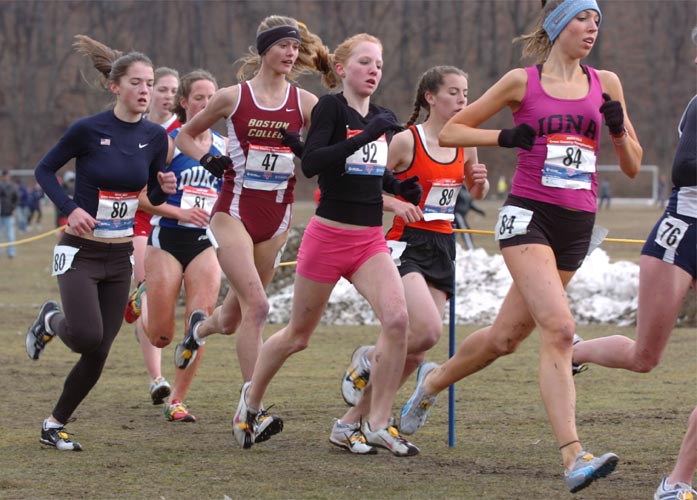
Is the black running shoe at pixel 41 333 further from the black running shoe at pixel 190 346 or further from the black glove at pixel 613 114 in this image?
the black glove at pixel 613 114

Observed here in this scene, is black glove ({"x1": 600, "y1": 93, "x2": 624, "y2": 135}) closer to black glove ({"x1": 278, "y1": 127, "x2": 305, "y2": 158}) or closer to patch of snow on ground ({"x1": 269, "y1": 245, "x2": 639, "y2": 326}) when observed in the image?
black glove ({"x1": 278, "y1": 127, "x2": 305, "y2": 158})

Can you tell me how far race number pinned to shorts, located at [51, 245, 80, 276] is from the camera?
695 centimetres

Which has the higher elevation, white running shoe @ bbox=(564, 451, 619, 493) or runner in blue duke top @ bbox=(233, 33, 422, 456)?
runner in blue duke top @ bbox=(233, 33, 422, 456)

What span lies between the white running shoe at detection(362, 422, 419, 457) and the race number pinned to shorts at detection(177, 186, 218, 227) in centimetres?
262

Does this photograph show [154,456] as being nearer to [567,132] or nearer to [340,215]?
[340,215]

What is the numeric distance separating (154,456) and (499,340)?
211cm

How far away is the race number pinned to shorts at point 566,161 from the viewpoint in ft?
18.5

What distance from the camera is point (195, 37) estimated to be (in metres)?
73.8

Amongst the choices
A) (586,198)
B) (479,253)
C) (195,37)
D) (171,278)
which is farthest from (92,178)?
(195,37)

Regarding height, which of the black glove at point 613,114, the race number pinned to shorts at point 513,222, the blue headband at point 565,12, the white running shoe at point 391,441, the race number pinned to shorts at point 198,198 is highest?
the blue headband at point 565,12

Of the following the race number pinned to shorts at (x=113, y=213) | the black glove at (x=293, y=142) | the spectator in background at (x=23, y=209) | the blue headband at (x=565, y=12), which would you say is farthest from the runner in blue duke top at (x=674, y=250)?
the spectator in background at (x=23, y=209)

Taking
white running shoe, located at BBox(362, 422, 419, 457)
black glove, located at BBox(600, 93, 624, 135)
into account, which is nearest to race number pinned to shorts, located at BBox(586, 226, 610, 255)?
black glove, located at BBox(600, 93, 624, 135)

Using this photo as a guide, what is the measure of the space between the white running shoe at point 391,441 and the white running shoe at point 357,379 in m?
0.55

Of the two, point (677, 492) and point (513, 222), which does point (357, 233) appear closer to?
point (513, 222)
